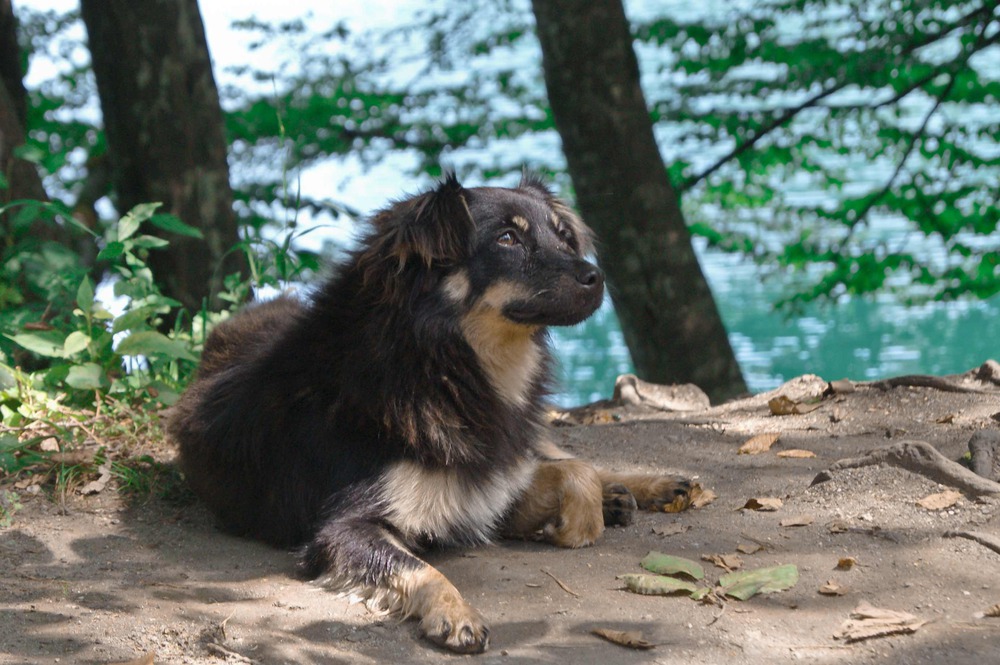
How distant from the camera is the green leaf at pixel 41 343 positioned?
4895mm

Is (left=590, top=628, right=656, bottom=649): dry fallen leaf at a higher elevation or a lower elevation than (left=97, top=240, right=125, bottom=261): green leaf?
lower

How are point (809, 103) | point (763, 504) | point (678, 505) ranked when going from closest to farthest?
point (763, 504), point (678, 505), point (809, 103)

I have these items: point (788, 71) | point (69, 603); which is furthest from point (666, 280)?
point (69, 603)

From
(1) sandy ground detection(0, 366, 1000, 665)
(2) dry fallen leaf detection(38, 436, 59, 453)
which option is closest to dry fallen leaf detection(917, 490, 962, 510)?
(1) sandy ground detection(0, 366, 1000, 665)

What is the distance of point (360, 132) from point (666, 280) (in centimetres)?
467

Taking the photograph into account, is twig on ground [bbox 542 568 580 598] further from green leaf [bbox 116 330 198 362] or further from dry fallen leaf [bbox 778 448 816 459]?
green leaf [bbox 116 330 198 362]

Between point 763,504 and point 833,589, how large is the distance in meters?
0.86

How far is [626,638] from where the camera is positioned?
3.15 m

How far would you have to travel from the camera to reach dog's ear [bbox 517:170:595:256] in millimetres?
4488

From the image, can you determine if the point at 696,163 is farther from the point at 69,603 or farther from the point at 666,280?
the point at 69,603

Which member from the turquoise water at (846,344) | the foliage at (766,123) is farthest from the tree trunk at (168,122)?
the turquoise water at (846,344)

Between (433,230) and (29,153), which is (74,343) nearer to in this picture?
(29,153)

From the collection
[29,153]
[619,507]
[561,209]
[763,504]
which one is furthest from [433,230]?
[29,153]

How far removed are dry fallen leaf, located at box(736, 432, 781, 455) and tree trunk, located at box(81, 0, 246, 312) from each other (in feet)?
11.8
